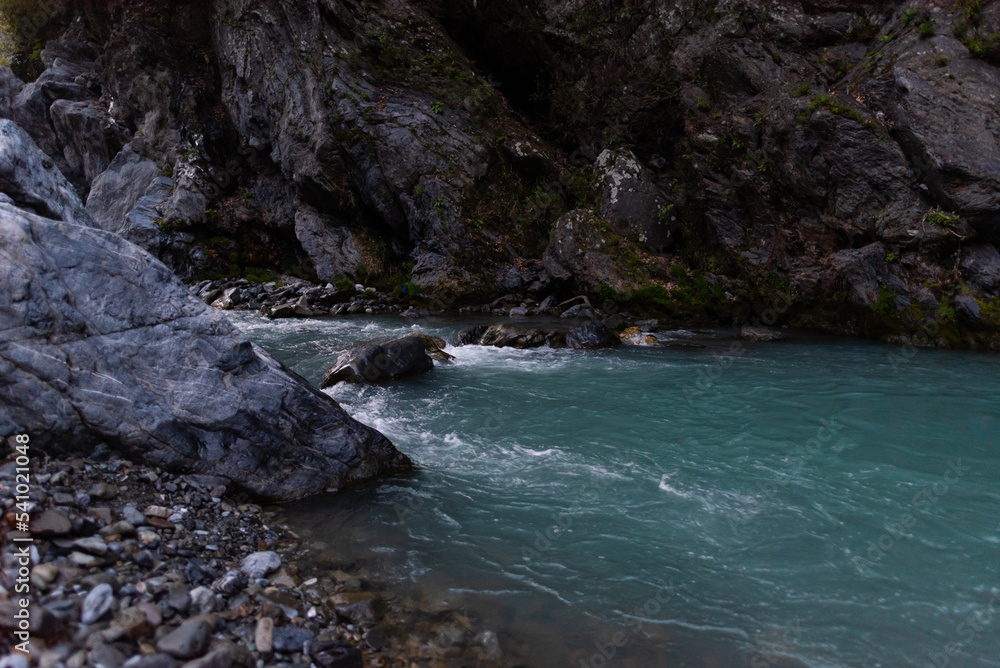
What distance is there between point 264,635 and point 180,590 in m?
0.65

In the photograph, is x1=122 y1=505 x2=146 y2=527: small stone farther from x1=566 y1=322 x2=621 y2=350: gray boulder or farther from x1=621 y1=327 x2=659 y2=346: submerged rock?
x1=621 y1=327 x2=659 y2=346: submerged rock

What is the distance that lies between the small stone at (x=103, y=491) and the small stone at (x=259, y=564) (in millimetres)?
1186

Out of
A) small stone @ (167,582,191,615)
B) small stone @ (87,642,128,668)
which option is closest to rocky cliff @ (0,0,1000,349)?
small stone @ (167,582,191,615)

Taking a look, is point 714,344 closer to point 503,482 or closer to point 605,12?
point 503,482

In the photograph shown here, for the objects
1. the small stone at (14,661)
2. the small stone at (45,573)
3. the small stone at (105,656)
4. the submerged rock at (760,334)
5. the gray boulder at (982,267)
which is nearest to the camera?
the small stone at (14,661)

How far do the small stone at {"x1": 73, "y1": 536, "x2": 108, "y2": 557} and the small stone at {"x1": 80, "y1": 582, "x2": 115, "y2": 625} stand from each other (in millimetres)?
422

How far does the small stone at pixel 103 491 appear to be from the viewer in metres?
4.25

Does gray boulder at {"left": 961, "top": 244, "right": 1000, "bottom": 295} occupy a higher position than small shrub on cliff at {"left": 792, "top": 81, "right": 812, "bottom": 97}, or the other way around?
small shrub on cliff at {"left": 792, "top": 81, "right": 812, "bottom": 97}

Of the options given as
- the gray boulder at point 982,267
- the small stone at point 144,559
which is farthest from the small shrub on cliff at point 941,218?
the small stone at point 144,559

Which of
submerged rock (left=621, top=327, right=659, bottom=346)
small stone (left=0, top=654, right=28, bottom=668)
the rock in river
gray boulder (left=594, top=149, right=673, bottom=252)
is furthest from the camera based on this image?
gray boulder (left=594, top=149, right=673, bottom=252)

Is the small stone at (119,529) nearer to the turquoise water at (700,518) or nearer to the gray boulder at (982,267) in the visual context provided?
the turquoise water at (700,518)

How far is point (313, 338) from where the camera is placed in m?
16.0

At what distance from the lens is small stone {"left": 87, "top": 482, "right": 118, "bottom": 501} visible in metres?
4.25

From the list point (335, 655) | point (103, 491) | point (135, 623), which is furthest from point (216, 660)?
point (103, 491)
